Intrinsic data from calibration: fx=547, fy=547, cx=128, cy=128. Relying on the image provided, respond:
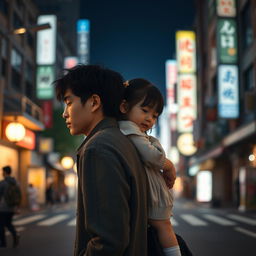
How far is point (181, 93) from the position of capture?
46906mm

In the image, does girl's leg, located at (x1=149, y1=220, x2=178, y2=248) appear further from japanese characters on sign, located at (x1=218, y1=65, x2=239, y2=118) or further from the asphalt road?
japanese characters on sign, located at (x1=218, y1=65, x2=239, y2=118)

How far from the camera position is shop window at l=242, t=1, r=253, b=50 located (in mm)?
32875

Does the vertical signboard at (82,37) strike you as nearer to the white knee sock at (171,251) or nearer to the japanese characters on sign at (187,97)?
the japanese characters on sign at (187,97)

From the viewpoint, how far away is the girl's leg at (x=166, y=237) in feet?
8.77

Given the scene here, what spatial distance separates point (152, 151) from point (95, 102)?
1.21 feet

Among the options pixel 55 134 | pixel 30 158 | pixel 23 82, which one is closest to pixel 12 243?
pixel 30 158

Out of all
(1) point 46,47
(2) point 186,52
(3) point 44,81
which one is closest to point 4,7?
(1) point 46,47

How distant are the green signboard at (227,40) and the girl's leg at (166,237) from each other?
2919 cm

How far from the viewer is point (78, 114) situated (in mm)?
2525

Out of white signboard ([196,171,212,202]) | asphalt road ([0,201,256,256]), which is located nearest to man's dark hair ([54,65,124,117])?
asphalt road ([0,201,256,256])

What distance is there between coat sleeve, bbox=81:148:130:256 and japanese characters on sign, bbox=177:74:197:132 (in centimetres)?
4400

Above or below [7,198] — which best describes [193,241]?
below

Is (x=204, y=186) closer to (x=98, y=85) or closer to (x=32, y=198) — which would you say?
(x=32, y=198)

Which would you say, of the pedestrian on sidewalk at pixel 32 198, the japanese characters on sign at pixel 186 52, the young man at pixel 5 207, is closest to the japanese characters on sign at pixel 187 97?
the japanese characters on sign at pixel 186 52
